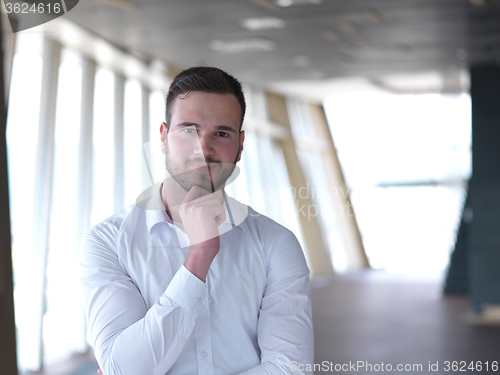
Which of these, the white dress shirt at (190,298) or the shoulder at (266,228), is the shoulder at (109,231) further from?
the shoulder at (266,228)

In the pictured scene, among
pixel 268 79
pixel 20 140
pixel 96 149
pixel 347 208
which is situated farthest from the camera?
pixel 268 79

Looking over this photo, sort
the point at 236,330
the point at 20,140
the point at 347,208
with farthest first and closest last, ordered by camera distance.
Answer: the point at 20,140 → the point at 347,208 → the point at 236,330

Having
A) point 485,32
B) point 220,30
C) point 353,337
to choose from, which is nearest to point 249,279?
point 353,337

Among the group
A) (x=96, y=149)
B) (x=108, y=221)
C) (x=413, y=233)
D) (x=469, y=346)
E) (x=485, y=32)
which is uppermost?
(x=485, y=32)

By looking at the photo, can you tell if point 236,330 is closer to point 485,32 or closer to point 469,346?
point 469,346

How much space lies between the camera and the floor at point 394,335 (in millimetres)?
4988

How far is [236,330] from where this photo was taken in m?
1.42

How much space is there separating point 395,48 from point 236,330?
22.3 feet

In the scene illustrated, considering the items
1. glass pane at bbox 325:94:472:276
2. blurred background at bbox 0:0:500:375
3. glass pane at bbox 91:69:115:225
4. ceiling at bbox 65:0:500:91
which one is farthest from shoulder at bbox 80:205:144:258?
glass pane at bbox 325:94:472:276

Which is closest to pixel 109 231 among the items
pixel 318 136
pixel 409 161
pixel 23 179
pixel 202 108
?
pixel 202 108

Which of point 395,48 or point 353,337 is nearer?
point 353,337

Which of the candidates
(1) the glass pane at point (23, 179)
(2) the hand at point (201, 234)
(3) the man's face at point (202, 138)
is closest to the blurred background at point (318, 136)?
(1) the glass pane at point (23, 179)

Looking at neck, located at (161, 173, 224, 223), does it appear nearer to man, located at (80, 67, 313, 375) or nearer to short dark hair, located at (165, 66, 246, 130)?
man, located at (80, 67, 313, 375)

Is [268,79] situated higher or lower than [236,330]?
higher
